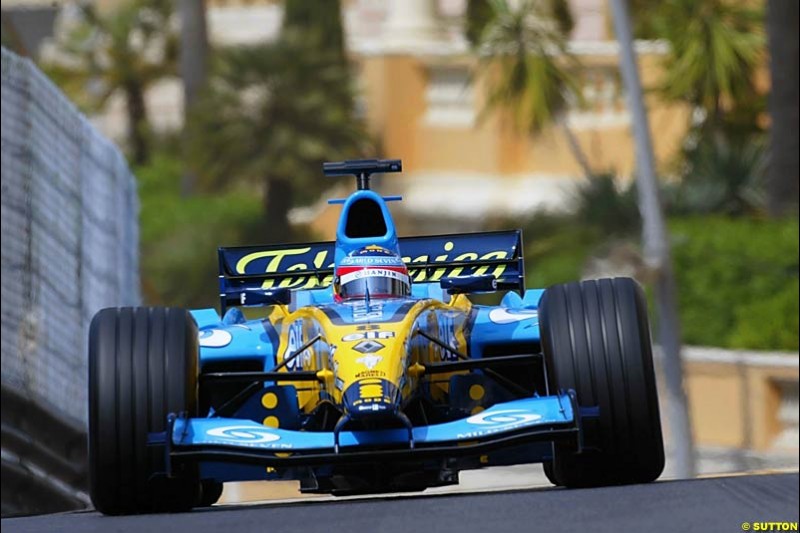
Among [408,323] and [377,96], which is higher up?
[377,96]

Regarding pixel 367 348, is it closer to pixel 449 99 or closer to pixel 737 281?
pixel 737 281

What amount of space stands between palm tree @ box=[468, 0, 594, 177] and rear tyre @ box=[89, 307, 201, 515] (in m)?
19.6

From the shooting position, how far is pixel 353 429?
921cm

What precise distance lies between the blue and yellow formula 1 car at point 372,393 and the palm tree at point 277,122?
75.5 ft

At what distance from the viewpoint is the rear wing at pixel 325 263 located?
11.3 m

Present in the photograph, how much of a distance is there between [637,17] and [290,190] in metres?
6.51

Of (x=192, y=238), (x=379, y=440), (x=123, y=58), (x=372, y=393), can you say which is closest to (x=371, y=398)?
(x=372, y=393)

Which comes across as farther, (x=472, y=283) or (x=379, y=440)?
(x=472, y=283)

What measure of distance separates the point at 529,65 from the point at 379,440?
20.7m

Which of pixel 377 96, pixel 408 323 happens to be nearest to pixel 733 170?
pixel 377 96

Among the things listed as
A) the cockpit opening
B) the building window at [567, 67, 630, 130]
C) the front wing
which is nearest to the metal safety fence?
the cockpit opening

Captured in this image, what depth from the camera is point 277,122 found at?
33.6m

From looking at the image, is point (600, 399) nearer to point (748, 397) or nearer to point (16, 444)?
point (16, 444)

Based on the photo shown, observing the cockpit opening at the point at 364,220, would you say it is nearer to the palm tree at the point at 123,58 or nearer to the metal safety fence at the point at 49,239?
the metal safety fence at the point at 49,239
